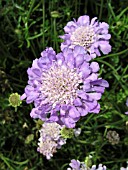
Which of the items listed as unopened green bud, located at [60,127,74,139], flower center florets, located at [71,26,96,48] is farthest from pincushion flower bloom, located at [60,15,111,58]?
unopened green bud, located at [60,127,74,139]

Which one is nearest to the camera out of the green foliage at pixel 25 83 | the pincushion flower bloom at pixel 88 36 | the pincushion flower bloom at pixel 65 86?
the pincushion flower bloom at pixel 65 86

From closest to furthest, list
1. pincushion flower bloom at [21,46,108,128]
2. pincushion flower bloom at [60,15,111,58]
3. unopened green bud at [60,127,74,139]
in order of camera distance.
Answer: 1. pincushion flower bloom at [21,46,108,128]
2. pincushion flower bloom at [60,15,111,58]
3. unopened green bud at [60,127,74,139]

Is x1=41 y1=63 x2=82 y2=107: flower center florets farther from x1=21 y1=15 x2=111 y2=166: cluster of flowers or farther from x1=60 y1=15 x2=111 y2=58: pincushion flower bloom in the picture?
x1=60 y1=15 x2=111 y2=58: pincushion flower bloom

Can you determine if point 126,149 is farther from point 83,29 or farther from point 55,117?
point 55,117

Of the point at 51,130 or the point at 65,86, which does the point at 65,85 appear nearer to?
the point at 65,86

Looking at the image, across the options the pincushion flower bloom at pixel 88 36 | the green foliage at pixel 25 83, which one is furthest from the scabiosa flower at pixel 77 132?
the pincushion flower bloom at pixel 88 36

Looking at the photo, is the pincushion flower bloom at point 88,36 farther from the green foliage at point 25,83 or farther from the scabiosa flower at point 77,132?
the scabiosa flower at point 77,132

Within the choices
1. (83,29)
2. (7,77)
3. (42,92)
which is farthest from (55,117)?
(7,77)

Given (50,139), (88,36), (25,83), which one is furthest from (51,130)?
(88,36)
